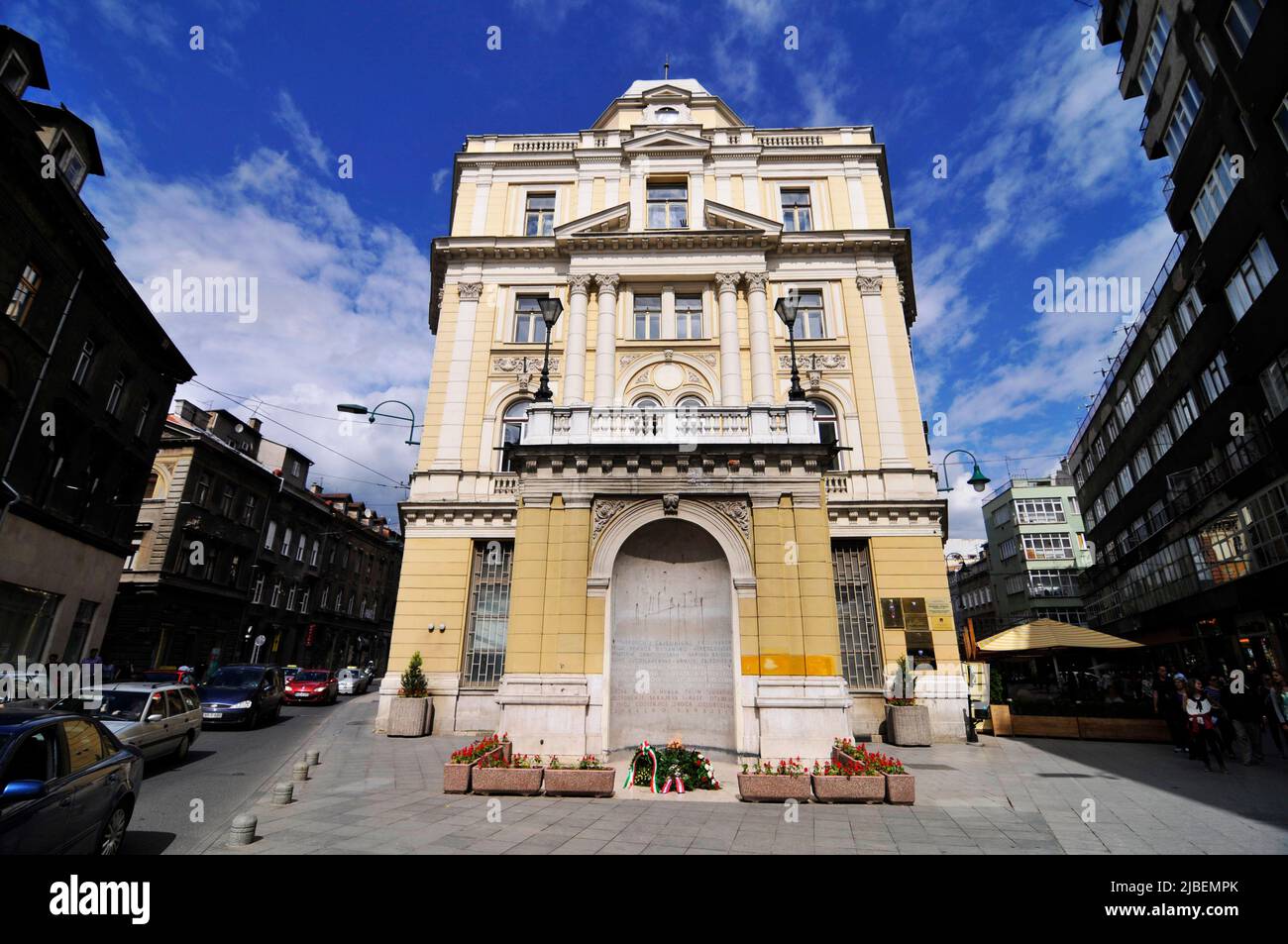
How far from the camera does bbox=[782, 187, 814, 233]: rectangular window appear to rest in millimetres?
25578

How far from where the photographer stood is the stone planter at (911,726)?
17.0 metres

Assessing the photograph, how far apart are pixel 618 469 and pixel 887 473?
11951 millimetres

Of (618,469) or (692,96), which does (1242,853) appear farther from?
(692,96)

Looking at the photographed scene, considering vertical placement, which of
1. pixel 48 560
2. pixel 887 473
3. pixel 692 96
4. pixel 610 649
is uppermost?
pixel 692 96

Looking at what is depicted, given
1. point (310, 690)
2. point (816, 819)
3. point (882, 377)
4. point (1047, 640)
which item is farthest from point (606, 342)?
point (310, 690)

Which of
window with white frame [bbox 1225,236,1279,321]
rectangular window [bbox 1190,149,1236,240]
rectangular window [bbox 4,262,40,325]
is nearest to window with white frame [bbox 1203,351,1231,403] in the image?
window with white frame [bbox 1225,236,1279,321]

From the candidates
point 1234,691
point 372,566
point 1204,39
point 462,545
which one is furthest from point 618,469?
point 372,566

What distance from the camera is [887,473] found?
20.9 meters

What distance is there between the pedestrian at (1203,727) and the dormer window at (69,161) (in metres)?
37.9

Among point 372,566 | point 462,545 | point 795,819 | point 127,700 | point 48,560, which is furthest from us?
point 372,566

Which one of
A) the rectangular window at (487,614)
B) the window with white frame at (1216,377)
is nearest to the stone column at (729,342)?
the rectangular window at (487,614)

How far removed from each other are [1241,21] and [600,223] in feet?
68.7

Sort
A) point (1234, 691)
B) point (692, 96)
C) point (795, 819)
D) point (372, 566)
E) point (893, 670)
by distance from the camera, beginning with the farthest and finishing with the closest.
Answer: point (372, 566)
point (692, 96)
point (893, 670)
point (1234, 691)
point (795, 819)

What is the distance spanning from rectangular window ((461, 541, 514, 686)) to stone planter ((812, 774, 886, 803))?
486 inches
